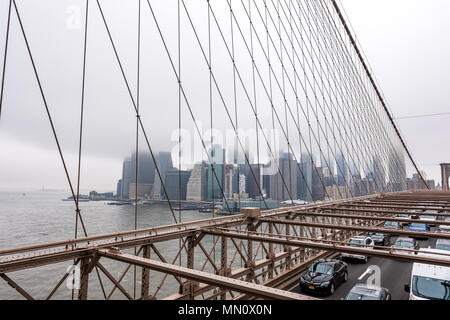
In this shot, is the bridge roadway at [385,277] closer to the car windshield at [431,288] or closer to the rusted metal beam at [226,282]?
the car windshield at [431,288]

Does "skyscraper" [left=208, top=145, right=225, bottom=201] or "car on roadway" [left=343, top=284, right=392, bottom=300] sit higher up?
"skyscraper" [left=208, top=145, right=225, bottom=201]

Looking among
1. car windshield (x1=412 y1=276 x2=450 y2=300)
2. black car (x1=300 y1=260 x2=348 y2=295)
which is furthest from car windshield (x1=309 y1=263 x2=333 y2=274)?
car windshield (x1=412 y1=276 x2=450 y2=300)

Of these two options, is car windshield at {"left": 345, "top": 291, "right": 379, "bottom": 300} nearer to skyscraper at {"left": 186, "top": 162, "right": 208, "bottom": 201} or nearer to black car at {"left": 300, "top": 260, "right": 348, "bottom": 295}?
black car at {"left": 300, "top": 260, "right": 348, "bottom": 295}

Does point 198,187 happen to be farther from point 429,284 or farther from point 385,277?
point 429,284

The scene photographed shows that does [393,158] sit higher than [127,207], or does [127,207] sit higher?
[393,158]

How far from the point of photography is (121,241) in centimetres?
473

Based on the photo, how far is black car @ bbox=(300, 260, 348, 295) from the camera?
12.0 m

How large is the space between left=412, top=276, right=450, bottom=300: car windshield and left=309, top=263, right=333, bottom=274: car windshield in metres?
3.87

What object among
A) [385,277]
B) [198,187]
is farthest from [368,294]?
[198,187]

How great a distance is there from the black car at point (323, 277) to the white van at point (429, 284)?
345 cm

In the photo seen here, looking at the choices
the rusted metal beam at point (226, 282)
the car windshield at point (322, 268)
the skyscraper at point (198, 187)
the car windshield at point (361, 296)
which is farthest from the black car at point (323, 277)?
the rusted metal beam at point (226, 282)
